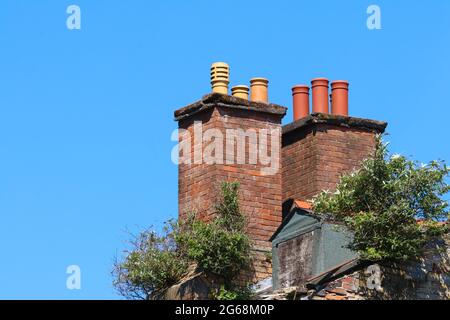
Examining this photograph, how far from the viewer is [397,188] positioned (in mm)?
28688

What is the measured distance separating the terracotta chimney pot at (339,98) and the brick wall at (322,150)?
34 centimetres

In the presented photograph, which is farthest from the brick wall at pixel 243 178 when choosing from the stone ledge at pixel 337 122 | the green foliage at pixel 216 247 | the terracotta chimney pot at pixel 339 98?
the terracotta chimney pot at pixel 339 98

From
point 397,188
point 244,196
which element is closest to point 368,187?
point 397,188

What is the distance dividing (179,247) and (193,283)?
0.81 m

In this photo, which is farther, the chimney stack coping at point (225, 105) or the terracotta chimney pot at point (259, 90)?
the terracotta chimney pot at point (259, 90)

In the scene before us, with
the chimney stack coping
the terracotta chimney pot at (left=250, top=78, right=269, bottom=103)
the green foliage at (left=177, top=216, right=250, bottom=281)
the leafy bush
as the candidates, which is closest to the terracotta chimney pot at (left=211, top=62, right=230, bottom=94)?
the chimney stack coping

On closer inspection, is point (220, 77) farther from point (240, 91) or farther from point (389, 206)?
point (389, 206)

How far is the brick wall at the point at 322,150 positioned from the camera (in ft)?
106

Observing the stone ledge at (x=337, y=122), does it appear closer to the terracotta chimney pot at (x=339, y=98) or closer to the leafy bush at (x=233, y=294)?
the terracotta chimney pot at (x=339, y=98)

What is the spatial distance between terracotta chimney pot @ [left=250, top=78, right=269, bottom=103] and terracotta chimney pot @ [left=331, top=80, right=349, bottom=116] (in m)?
1.51

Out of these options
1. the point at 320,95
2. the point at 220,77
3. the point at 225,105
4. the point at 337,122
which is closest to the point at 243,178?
the point at 225,105

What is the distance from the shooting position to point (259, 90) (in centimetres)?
3200

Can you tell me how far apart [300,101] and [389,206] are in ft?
16.6
